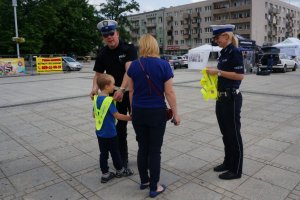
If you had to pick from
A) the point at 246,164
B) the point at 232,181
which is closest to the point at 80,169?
the point at 232,181

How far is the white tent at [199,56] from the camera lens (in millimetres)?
24259

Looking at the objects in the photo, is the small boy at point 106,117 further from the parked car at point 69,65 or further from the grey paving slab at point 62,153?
the parked car at point 69,65

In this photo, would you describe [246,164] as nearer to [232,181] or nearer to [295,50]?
[232,181]

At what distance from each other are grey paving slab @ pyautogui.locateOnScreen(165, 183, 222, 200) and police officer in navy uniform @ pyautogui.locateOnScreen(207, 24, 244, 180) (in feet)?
1.42

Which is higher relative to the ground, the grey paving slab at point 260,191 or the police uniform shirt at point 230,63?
the police uniform shirt at point 230,63

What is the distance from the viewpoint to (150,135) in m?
3.27

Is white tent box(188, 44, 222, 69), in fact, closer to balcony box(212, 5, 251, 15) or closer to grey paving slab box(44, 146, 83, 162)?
grey paving slab box(44, 146, 83, 162)

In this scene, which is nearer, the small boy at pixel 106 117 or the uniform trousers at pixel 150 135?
the uniform trousers at pixel 150 135

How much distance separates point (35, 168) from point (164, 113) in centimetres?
231

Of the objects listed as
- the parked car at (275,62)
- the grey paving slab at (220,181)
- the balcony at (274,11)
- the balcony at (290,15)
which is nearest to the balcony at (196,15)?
the balcony at (274,11)

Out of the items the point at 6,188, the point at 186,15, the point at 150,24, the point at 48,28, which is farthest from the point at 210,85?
the point at 150,24

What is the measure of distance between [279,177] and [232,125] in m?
0.95

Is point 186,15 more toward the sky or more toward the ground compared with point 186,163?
more toward the sky

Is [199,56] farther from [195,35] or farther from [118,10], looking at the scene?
[195,35]
